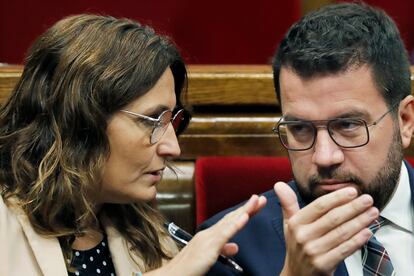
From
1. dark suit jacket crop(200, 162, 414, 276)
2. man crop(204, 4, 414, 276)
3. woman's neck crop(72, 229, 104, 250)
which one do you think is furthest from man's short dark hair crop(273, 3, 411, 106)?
woman's neck crop(72, 229, 104, 250)

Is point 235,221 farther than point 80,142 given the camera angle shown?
No

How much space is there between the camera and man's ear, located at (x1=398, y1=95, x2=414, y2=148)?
84cm

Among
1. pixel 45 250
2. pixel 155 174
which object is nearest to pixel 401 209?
pixel 155 174

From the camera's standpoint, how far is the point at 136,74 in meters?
0.85

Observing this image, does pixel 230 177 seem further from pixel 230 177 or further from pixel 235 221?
pixel 235 221

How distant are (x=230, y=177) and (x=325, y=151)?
0.20m

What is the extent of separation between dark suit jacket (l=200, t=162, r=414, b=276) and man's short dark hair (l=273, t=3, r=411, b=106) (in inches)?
4.6

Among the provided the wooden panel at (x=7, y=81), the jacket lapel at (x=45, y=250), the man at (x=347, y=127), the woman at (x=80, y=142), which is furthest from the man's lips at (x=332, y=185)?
the wooden panel at (x=7, y=81)

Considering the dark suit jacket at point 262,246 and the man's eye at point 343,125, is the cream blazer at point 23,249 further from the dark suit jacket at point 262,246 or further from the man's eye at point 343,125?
the man's eye at point 343,125

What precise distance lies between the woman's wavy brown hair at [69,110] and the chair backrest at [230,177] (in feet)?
0.45

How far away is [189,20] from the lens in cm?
117

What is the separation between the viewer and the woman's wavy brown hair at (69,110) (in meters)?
0.84

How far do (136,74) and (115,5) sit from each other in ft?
1.13

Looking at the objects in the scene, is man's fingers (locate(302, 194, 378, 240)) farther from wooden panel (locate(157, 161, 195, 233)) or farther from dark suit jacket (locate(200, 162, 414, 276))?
wooden panel (locate(157, 161, 195, 233))
